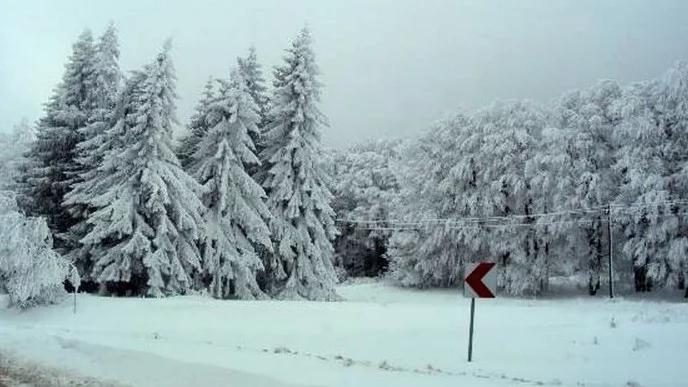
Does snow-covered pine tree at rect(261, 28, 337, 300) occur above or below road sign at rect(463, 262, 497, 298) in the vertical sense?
above

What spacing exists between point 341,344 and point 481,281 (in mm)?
4901

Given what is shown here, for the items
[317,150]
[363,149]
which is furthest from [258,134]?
[363,149]

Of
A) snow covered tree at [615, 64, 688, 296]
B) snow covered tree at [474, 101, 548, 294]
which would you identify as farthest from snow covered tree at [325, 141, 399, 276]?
snow covered tree at [615, 64, 688, 296]

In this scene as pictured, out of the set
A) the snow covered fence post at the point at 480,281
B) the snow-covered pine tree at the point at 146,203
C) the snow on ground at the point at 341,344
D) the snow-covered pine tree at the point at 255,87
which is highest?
the snow-covered pine tree at the point at 255,87

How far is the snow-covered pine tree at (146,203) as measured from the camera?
28.1 metres

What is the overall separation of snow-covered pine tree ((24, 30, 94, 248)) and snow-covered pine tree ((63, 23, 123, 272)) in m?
0.43

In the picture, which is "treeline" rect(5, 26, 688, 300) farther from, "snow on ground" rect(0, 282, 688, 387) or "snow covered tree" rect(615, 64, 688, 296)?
"snow on ground" rect(0, 282, 688, 387)

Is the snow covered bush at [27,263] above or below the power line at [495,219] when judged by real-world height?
below

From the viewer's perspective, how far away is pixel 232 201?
33875 millimetres

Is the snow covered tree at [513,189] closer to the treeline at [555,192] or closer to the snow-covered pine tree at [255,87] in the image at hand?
the treeline at [555,192]

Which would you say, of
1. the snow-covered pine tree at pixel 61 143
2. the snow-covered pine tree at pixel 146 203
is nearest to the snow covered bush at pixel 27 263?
the snow-covered pine tree at pixel 146 203

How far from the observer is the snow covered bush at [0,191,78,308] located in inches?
857

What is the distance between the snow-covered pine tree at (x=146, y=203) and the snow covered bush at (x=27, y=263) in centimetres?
447

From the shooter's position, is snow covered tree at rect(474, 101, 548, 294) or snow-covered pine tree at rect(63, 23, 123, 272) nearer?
snow-covered pine tree at rect(63, 23, 123, 272)
